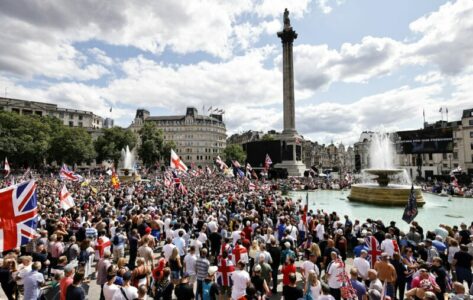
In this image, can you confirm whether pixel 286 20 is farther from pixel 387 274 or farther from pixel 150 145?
pixel 387 274

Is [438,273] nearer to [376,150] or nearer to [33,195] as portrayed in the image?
[33,195]

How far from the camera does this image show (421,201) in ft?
80.5

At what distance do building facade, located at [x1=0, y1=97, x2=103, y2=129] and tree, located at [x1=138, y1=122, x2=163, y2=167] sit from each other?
3478cm

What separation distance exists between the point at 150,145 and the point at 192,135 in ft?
131

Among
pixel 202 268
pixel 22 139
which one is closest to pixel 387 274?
pixel 202 268

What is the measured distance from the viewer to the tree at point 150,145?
85.9 meters

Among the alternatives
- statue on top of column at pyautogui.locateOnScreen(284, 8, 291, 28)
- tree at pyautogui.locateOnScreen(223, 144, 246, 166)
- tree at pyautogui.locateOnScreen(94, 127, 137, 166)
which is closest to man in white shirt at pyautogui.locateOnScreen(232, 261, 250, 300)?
statue on top of column at pyautogui.locateOnScreen(284, 8, 291, 28)

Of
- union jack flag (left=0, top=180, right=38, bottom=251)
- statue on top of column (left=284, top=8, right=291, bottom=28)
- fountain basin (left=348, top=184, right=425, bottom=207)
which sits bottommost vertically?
fountain basin (left=348, top=184, right=425, bottom=207)

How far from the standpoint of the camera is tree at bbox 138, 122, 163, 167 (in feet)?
282

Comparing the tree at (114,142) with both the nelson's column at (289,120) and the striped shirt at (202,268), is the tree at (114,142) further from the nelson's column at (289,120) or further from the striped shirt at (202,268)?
the striped shirt at (202,268)

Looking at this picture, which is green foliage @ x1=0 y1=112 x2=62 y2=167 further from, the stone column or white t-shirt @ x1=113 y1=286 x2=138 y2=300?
white t-shirt @ x1=113 y1=286 x2=138 y2=300

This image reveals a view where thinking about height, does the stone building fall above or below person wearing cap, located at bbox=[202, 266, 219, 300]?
above

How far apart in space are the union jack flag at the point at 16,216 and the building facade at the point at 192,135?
116m

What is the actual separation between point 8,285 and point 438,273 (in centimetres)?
1084
